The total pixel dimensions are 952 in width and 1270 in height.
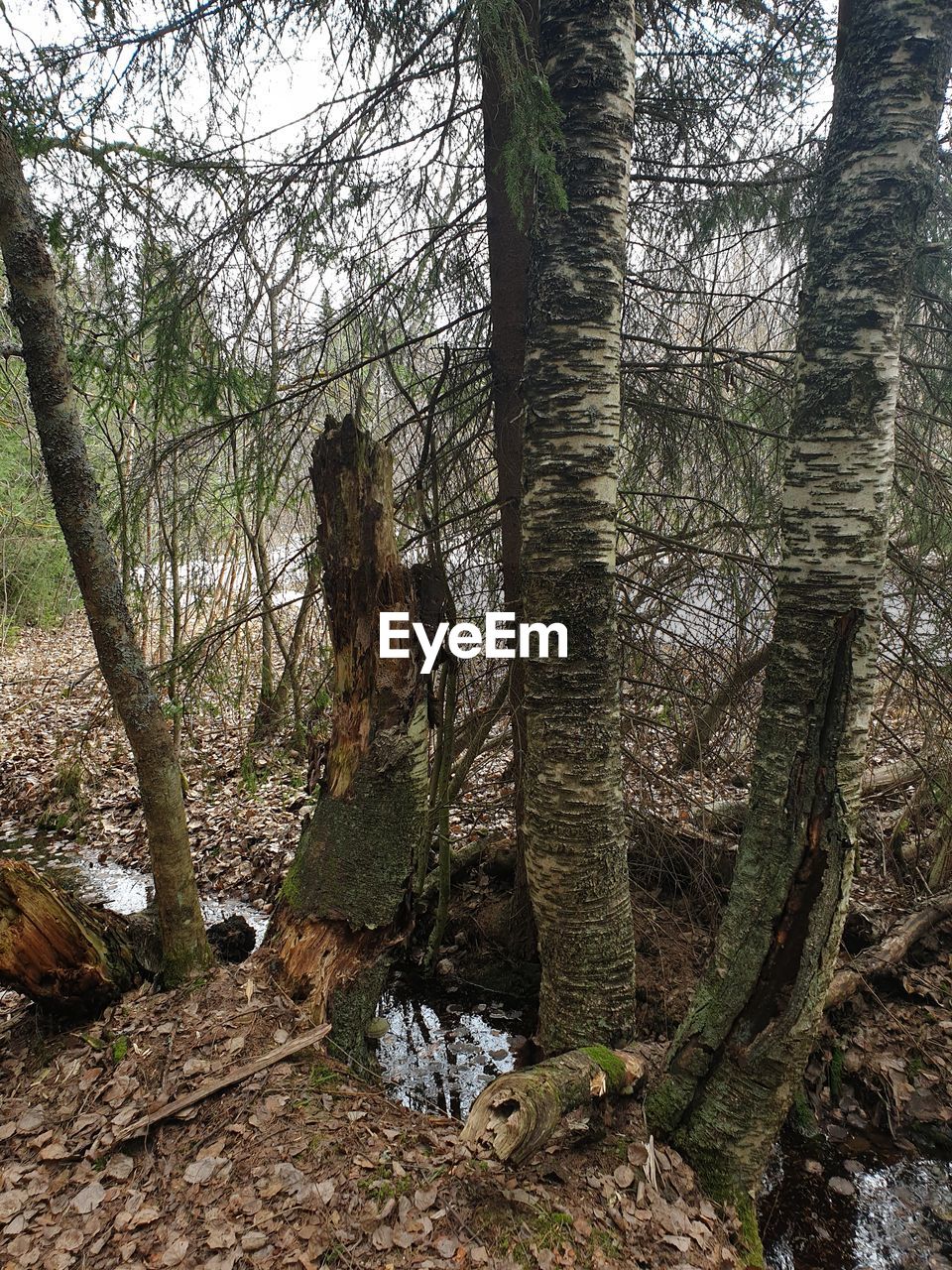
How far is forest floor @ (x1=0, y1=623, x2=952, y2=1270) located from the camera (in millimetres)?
2250

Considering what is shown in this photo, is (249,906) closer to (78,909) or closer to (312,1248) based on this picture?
(78,909)

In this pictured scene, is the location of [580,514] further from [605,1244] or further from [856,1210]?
[856,1210]

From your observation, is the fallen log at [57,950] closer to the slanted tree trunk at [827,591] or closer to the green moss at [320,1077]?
the green moss at [320,1077]

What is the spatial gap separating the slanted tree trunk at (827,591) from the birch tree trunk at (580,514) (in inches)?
21.4

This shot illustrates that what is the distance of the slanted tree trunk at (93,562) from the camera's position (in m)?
3.06

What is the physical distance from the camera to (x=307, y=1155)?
8.23 feet

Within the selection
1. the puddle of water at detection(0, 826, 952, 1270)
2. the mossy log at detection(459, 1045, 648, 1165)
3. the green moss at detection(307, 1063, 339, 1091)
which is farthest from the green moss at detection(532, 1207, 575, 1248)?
the puddle of water at detection(0, 826, 952, 1270)

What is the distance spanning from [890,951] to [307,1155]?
366 cm

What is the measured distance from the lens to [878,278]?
2.53m

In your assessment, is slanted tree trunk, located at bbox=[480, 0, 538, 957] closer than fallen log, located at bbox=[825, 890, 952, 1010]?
Yes

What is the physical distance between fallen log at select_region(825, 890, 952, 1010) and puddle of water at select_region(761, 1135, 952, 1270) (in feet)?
2.41

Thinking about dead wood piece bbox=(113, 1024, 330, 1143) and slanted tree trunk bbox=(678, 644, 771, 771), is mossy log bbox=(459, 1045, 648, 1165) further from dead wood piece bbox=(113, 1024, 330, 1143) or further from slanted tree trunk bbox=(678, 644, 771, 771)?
slanted tree trunk bbox=(678, 644, 771, 771)

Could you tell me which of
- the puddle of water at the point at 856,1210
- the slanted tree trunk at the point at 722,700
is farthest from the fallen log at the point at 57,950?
the puddle of water at the point at 856,1210

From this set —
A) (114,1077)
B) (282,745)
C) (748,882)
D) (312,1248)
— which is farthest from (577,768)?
(282,745)
